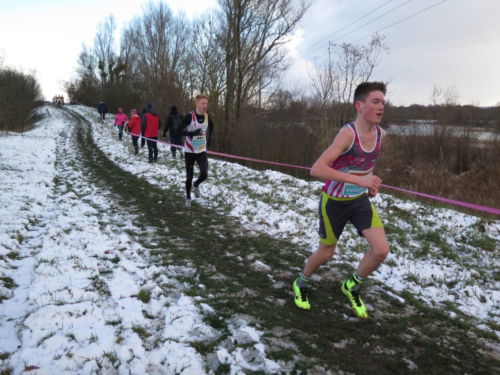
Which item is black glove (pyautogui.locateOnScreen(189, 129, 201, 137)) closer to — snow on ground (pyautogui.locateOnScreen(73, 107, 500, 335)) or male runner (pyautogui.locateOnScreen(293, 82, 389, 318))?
snow on ground (pyautogui.locateOnScreen(73, 107, 500, 335))

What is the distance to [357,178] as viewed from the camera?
97.7 inches

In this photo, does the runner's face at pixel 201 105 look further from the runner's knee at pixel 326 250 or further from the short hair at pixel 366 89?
the runner's knee at pixel 326 250

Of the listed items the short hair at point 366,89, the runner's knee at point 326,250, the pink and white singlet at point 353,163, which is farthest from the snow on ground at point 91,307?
the short hair at point 366,89

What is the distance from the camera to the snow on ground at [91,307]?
7.73ft

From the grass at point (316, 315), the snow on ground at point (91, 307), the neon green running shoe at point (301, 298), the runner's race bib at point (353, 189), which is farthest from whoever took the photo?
the neon green running shoe at point (301, 298)

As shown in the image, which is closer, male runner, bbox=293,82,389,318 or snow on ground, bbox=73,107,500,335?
male runner, bbox=293,82,389,318

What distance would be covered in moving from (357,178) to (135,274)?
2.78m

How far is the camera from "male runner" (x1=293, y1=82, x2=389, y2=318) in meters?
2.55

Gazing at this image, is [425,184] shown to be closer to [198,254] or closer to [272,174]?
[272,174]

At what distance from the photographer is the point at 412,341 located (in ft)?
8.89

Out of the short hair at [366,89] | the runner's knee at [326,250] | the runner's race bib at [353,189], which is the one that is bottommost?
the runner's knee at [326,250]

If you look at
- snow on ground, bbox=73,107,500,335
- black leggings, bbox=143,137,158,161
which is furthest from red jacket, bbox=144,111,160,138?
snow on ground, bbox=73,107,500,335

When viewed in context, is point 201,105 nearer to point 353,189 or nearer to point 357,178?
point 353,189

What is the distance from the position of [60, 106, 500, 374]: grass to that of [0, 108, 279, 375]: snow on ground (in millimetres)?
143
